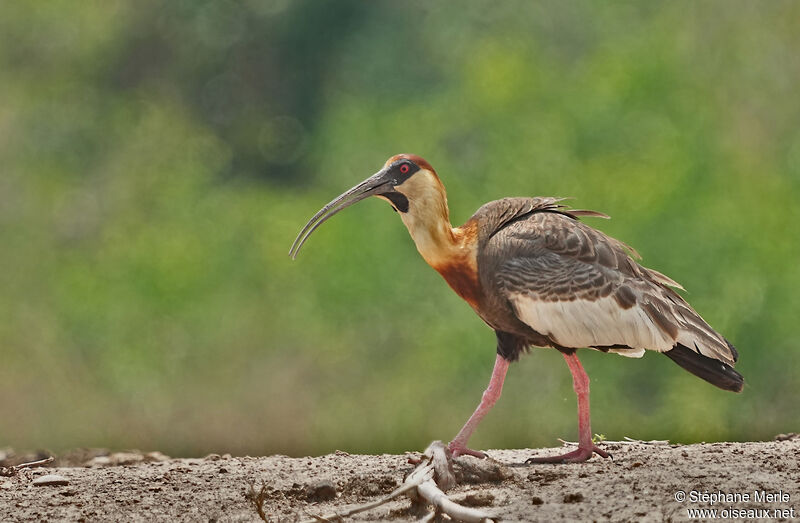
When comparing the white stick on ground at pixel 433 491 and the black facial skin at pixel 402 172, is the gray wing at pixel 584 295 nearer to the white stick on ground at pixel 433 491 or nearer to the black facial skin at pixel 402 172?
the black facial skin at pixel 402 172

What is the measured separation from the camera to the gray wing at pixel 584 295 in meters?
6.49

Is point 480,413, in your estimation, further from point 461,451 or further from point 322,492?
point 322,492

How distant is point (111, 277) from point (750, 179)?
9.64 m

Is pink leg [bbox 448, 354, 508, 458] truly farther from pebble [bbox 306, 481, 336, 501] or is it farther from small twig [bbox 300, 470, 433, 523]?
pebble [bbox 306, 481, 336, 501]

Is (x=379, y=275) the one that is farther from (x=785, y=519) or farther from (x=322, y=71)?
(x=785, y=519)

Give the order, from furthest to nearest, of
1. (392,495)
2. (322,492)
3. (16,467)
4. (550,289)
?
(16,467)
(550,289)
(322,492)
(392,495)

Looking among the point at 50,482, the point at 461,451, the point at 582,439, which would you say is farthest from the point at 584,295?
the point at 50,482

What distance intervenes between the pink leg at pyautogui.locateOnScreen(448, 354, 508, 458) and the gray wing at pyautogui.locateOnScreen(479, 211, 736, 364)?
1.37 ft

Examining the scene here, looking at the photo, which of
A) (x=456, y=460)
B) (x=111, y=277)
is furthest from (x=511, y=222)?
(x=111, y=277)

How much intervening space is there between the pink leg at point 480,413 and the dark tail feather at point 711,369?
1.10 meters

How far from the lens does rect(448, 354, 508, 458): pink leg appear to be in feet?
21.3

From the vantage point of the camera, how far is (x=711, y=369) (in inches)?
256

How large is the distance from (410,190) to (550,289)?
45.5 inches

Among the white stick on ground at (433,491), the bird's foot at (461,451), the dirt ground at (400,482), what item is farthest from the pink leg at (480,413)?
the white stick on ground at (433,491)
